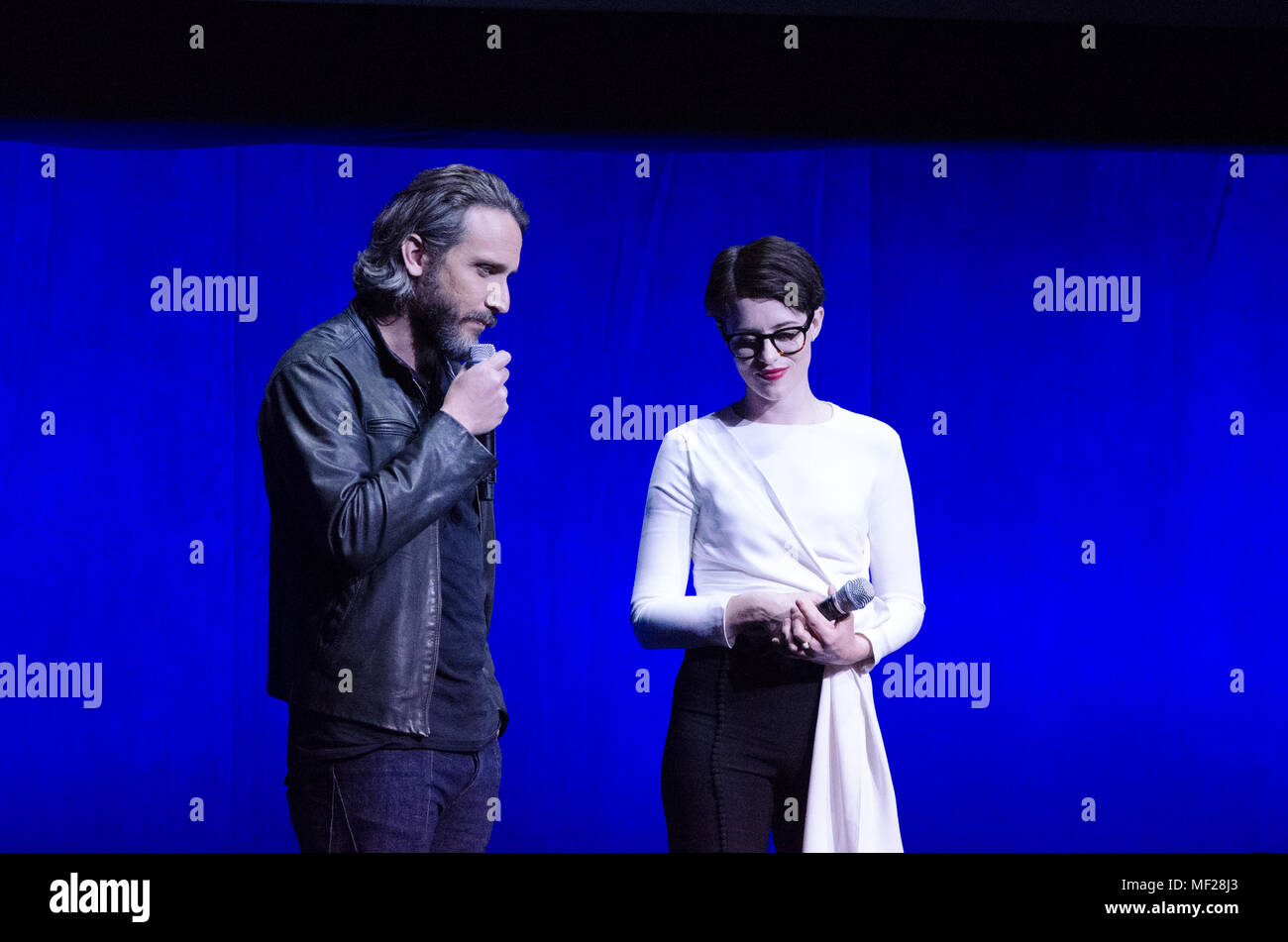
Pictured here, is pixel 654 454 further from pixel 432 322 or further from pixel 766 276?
pixel 432 322

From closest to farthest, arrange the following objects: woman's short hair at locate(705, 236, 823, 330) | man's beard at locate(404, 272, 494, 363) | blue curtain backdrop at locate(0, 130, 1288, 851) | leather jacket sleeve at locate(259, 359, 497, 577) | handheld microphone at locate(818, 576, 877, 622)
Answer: leather jacket sleeve at locate(259, 359, 497, 577)
man's beard at locate(404, 272, 494, 363)
handheld microphone at locate(818, 576, 877, 622)
woman's short hair at locate(705, 236, 823, 330)
blue curtain backdrop at locate(0, 130, 1288, 851)

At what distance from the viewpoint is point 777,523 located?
226cm

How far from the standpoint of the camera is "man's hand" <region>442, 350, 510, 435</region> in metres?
1.98

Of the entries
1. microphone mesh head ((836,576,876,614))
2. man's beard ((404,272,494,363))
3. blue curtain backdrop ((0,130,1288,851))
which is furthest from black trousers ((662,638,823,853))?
blue curtain backdrop ((0,130,1288,851))

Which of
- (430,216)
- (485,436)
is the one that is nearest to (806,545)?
(485,436)

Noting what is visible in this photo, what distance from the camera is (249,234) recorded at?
347 centimetres

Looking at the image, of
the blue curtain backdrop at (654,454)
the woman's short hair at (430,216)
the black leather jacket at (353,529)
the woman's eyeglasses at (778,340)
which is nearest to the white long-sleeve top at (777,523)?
the woman's eyeglasses at (778,340)

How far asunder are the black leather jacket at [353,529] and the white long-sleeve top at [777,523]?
0.44m

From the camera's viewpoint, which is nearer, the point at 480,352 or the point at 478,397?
the point at 478,397

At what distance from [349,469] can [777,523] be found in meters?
0.77

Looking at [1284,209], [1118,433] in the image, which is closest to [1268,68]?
[1284,209]

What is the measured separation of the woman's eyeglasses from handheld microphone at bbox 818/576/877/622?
17.6 inches

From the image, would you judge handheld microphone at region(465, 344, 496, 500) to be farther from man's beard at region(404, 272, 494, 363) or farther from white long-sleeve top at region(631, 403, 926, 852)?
white long-sleeve top at region(631, 403, 926, 852)

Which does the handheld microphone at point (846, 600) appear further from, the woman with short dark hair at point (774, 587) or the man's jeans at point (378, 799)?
the man's jeans at point (378, 799)
